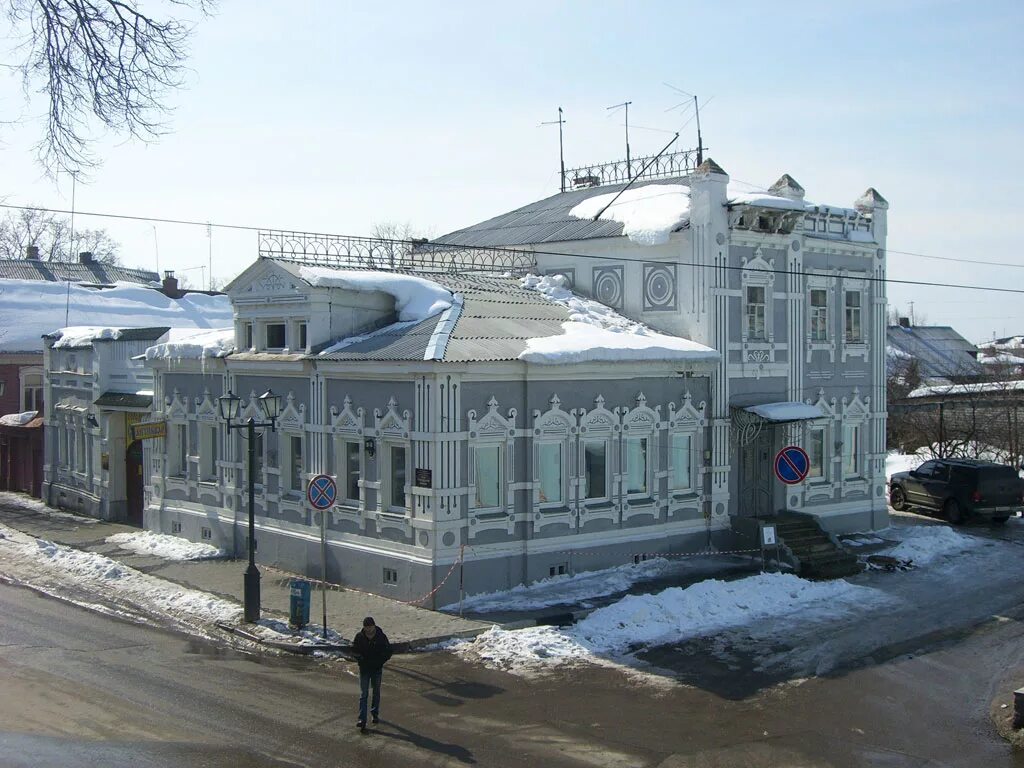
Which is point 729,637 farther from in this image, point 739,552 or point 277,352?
point 277,352

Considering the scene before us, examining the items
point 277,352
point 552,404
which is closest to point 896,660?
point 552,404

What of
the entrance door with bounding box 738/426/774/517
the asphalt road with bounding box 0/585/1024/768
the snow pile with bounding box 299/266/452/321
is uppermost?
the snow pile with bounding box 299/266/452/321

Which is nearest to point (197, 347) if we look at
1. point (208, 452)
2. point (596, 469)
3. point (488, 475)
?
point (208, 452)

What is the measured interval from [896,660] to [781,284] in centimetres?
1120

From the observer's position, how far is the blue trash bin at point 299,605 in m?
17.6

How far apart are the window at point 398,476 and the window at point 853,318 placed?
13008 millimetres

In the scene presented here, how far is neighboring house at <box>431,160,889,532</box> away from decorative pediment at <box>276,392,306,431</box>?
507cm

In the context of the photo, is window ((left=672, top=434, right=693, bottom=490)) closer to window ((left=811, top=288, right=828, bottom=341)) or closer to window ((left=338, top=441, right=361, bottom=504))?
window ((left=811, top=288, right=828, bottom=341))

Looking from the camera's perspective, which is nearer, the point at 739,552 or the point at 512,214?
the point at 739,552

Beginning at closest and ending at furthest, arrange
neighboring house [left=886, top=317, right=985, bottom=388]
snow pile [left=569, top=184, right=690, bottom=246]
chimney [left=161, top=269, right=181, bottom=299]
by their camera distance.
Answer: snow pile [left=569, top=184, right=690, bottom=246], chimney [left=161, top=269, right=181, bottom=299], neighboring house [left=886, top=317, right=985, bottom=388]

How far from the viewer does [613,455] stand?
2178cm

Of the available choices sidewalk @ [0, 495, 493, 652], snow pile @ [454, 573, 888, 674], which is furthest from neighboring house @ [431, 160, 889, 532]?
sidewalk @ [0, 495, 493, 652]

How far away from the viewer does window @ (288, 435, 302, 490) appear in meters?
23.0

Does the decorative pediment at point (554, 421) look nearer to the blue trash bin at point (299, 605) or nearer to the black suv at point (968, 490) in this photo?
the blue trash bin at point (299, 605)
